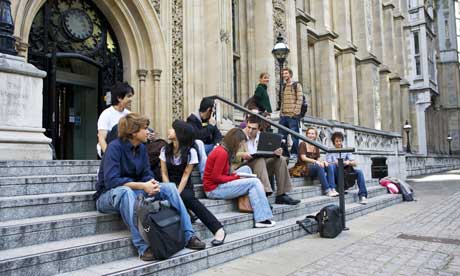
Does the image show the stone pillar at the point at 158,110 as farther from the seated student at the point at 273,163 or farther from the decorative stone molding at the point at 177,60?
the seated student at the point at 273,163

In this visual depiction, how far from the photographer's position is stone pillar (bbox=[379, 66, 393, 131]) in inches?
1016

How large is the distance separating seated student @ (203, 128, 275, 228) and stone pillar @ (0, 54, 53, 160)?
7.66ft

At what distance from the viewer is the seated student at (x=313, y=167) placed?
7807 mm

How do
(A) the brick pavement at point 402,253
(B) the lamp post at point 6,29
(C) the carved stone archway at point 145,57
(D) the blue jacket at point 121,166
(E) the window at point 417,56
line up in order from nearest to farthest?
(D) the blue jacket at point 121,166 < (A) the brick pavement at point 402,253 < (B) the lamp post at point 6,29 < (C) the carved stone archway at point 145,57 < (E) the window at point 417,56

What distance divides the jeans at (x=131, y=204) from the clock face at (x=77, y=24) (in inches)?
229

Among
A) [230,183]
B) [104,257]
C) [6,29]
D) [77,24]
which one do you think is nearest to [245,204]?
[230,183]

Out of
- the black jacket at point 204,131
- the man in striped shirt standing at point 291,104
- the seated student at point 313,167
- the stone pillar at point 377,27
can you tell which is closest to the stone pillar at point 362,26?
the stone pillar at point 377,27

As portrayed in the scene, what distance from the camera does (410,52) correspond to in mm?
31453

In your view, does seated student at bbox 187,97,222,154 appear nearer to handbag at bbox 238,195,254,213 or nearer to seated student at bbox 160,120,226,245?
handbag at bbox 238,195,254,213

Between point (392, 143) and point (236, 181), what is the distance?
12896 mm

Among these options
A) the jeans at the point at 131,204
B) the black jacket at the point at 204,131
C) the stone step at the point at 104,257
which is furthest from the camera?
the black jacket at the point at 204,131

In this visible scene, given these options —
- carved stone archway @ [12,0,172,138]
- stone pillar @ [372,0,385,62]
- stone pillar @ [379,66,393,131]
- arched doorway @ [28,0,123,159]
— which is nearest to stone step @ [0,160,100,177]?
arched doorway @ [28,0,123,159]

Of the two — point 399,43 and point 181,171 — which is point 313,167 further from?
point 399,43

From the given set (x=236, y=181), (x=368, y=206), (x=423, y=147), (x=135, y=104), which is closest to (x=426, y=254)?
(x=236, y=181)
